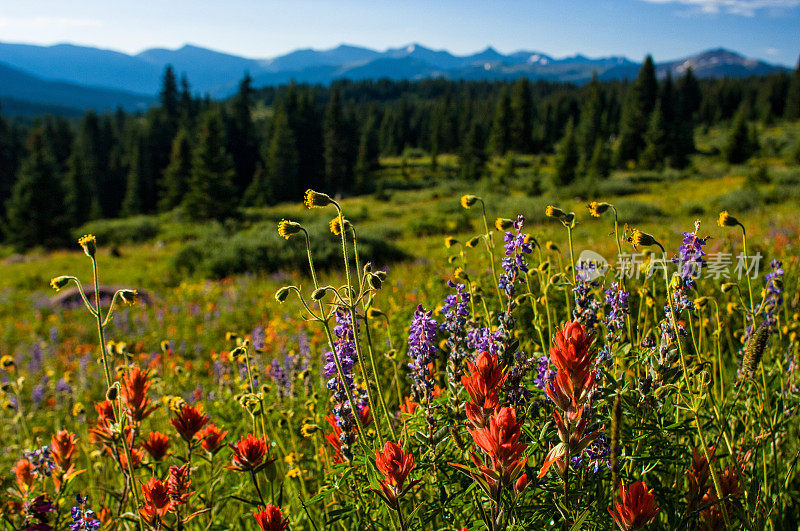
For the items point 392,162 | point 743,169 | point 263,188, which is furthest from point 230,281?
point 392,162

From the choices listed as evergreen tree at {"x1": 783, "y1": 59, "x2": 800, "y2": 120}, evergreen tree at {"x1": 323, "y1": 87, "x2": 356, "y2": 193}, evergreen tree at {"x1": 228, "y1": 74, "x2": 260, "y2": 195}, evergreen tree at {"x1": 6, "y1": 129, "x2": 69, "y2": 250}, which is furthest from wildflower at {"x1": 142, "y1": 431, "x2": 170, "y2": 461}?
evergreen tree at {"x1": 783, "y1": 59, "x2": 800, "y2": 120}

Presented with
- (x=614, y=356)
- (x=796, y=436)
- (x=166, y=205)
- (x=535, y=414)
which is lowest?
(x=166, y=205)

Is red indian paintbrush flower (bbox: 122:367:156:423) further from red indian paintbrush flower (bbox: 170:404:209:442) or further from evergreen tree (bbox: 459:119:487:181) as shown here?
evergreen tree (bbox: 459:119:487:181)

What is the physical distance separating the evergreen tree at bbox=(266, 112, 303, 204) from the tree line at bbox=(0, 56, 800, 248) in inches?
4.1

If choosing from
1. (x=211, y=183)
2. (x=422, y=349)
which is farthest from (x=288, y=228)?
(x=211, y=183)

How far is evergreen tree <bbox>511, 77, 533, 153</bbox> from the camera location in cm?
7175

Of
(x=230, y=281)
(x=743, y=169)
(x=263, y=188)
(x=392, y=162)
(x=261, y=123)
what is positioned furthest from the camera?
(x=261, y=123)

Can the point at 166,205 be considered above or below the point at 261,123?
below

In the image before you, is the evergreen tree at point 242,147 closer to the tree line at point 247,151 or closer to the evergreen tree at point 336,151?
the tree line at point 247,151

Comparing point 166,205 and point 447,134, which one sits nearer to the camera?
point 166,205

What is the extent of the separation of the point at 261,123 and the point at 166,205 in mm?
43292

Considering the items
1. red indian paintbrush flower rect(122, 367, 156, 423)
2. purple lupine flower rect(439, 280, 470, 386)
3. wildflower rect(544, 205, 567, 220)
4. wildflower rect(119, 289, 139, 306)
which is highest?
wildflower rect(544, 205, 567, 220)

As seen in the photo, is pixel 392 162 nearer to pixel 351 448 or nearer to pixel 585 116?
pixel 585 116

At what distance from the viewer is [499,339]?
158 cm
